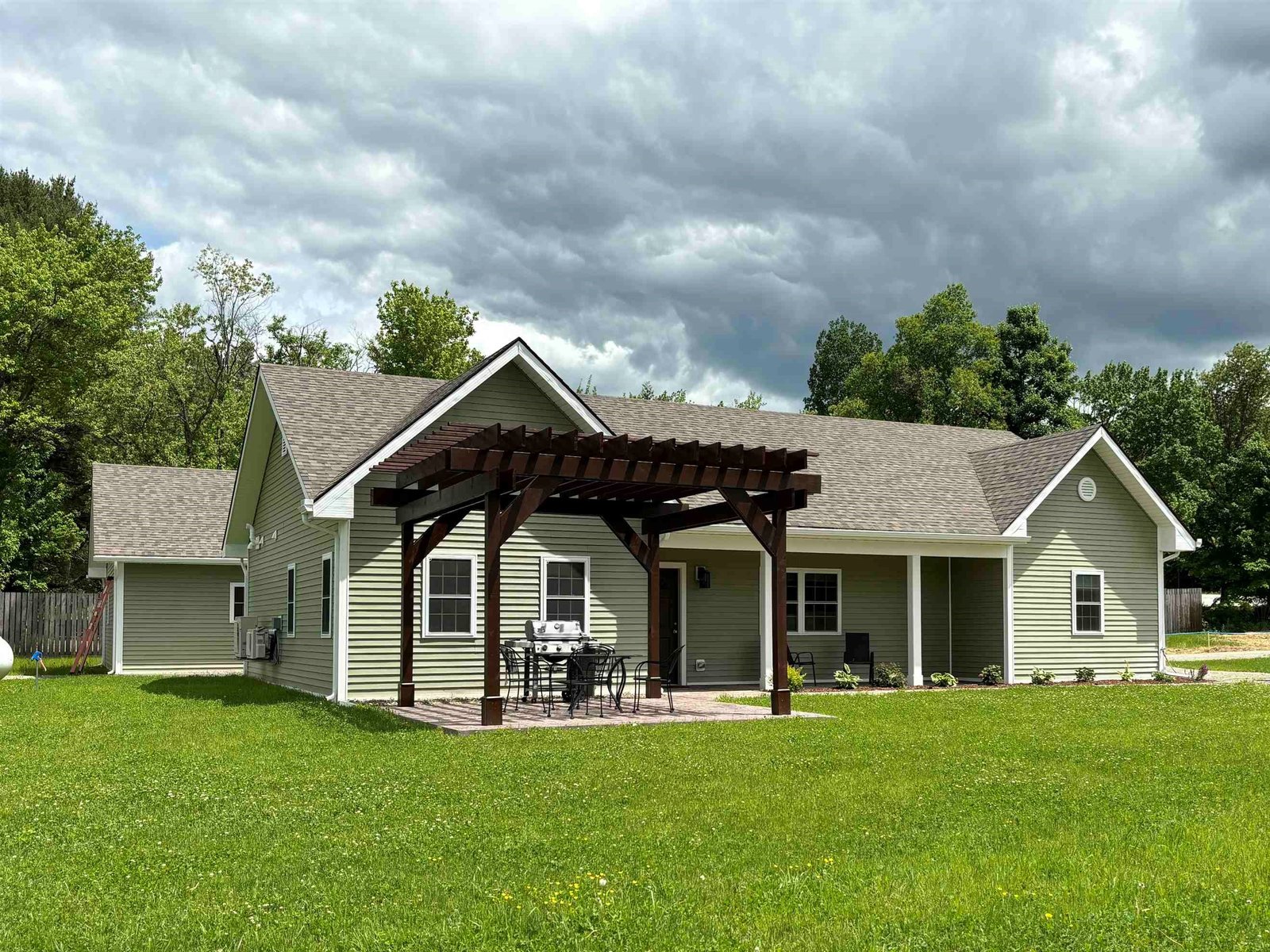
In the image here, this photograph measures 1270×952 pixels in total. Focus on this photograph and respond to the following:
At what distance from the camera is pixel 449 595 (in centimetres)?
1758

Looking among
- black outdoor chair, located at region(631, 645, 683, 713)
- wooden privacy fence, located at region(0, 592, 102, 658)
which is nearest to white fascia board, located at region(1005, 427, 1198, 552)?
black outdoor chair, located at region(631, 645, 683, 713)

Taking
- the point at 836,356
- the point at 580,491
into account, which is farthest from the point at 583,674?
the point at 836,356

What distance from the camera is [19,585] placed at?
3775 cm

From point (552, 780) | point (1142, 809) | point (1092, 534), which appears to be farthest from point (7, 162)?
point (1142, 809)

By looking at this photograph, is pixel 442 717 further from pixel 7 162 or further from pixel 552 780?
pixel 7 162

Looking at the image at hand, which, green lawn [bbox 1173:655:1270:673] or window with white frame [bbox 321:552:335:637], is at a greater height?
window with white frame [bbox 321:552:335:637]

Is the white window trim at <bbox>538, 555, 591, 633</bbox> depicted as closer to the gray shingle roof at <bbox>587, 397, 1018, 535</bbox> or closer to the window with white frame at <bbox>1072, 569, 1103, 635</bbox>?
the gray shingle roof at <bbox>587, 397, 1018, 535</bbox>

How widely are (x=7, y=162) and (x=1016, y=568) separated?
4124cm

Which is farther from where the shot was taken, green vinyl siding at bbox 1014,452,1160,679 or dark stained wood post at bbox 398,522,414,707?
green vinyl siding at bbox 1014,452,1160,679

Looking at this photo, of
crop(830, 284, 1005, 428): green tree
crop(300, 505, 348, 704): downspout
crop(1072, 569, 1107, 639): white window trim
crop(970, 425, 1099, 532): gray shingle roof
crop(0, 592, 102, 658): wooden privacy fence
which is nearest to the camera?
crop(300, 505, 348, 704): downspout

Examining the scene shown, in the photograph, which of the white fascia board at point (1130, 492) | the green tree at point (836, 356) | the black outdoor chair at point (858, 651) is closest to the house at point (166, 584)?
the black outdoor chair at point (858, 651)

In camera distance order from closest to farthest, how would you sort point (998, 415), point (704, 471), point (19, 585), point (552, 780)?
point (552, 780)
point (704, 471)
point (19, 585)
point (998, 415)

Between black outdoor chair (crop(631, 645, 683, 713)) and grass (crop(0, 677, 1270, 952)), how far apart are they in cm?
208

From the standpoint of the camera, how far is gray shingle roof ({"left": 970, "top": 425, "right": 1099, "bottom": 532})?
71.7 feet
